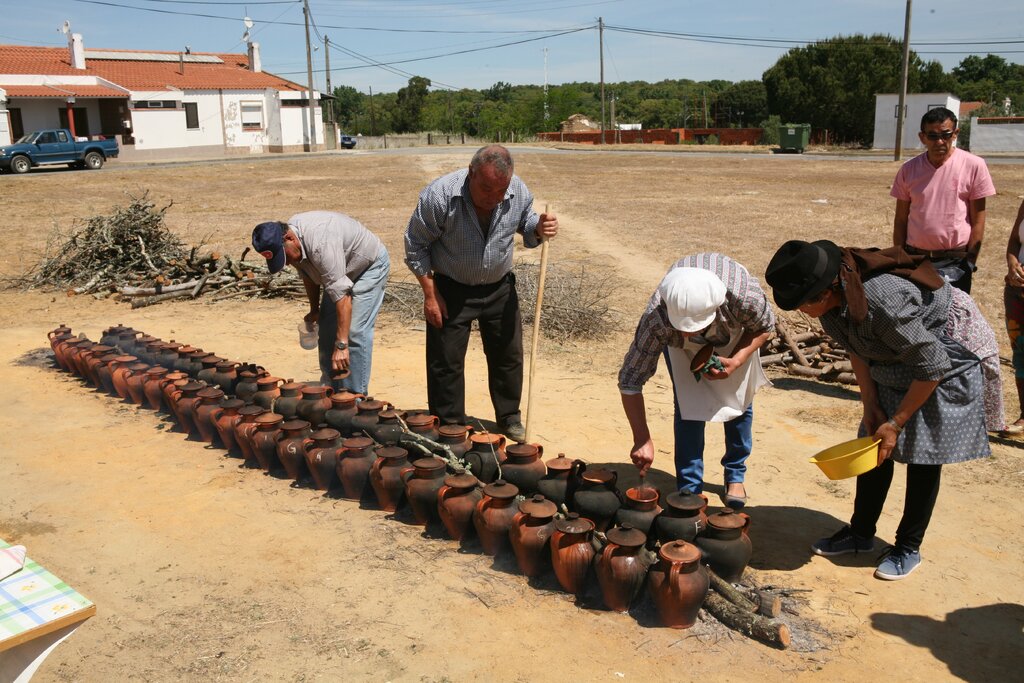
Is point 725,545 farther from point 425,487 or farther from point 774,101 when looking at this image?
point 774,101

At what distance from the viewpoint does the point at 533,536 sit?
3254mm

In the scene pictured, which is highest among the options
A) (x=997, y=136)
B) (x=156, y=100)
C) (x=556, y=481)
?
(x=156, y=100)

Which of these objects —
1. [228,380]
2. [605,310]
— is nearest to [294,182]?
[605,310]

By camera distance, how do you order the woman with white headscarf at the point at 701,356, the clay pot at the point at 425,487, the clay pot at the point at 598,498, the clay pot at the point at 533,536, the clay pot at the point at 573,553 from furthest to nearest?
the clay pot at the point at 425,487, the clay pot at the point at 598,498, the clay pot at the point at 533,536, the clay pot at the point at 573,553, the woman with white headscarf at the point at 701,356

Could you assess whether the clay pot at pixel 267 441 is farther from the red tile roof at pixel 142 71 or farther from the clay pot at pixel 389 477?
the red tile roof at pixel 142 71

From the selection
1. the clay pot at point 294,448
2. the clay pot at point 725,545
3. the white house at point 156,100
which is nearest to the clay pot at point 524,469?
the clay pot at point 725,545

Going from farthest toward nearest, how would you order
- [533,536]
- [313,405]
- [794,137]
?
[794,137]
[313,405]
[533,536]

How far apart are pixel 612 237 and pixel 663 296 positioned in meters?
8.77

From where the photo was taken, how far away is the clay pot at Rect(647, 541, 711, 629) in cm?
293

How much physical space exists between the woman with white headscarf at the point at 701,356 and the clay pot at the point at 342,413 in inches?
64.2

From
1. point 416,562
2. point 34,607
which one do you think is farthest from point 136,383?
point 34,607

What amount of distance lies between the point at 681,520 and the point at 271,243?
2.51 m

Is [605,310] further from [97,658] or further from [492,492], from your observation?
[97,658]

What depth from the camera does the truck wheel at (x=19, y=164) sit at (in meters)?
24.2
